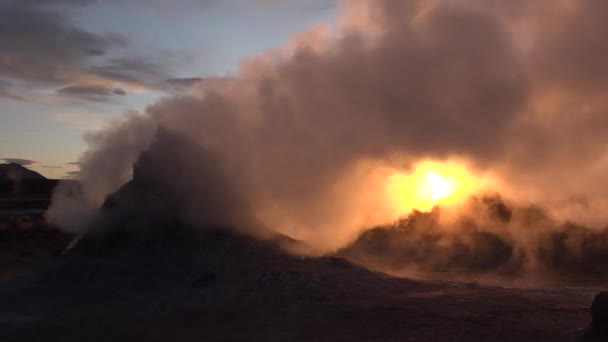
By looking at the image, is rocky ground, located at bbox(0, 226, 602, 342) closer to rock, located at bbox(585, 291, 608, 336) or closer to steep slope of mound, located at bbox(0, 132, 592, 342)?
steep slope of mound, located at bbox(0, 132, 592, 342)

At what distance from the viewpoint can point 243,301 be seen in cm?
1341

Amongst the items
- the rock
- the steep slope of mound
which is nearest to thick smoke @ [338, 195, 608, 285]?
the steep slope of mound

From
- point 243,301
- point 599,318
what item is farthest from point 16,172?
point 599,318

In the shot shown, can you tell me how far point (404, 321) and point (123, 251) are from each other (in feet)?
27.1

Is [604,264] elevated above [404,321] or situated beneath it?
elevated above

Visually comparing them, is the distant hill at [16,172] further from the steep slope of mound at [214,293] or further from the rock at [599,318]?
the rock at [599,318]

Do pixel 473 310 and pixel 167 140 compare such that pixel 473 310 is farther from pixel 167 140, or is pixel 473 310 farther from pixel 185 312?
pixel 167 140

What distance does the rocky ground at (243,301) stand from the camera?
1127cm

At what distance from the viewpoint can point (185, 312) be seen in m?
13.1

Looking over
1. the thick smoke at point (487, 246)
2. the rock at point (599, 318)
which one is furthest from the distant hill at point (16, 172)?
the rock at point (599, 318)

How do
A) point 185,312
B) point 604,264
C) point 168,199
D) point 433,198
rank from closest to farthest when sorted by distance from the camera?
1. point 185,312
2. point 168,199
3. point 604,264
4. point 433,198

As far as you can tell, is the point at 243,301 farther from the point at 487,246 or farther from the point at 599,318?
the point at 487,246

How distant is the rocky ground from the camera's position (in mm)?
11266

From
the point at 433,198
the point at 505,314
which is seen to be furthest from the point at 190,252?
the point at 433,198
